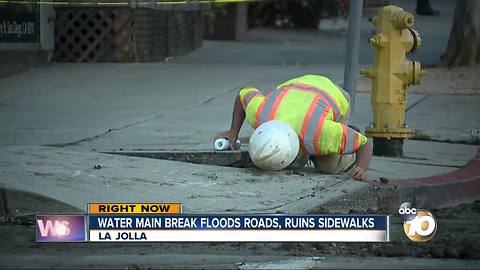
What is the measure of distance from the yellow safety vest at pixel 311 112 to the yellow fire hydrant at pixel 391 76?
149 centimetres

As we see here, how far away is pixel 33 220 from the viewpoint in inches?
286

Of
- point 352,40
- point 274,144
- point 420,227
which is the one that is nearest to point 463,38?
point 352,40

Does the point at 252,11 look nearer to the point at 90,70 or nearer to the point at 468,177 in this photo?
the point at 90,70

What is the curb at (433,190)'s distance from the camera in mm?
8289

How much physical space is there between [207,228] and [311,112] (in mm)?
2113

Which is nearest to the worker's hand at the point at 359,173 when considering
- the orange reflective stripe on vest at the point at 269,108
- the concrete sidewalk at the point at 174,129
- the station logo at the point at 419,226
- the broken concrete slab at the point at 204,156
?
the concrete sidewalk at the point at 174,129

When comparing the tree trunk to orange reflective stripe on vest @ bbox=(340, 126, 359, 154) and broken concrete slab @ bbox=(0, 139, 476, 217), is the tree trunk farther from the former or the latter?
orange reflective stripe on vest @ bbox=(340, 126, 359, 154)

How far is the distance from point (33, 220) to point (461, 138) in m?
5.70

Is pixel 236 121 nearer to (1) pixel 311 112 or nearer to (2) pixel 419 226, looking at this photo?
(1) pixel 311 112

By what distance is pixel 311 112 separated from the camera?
27.0ft

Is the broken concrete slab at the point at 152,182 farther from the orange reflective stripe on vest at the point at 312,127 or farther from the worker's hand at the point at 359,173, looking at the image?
the orange reflective stripe on vest at the point at 312,127

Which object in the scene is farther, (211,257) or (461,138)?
(461,138)

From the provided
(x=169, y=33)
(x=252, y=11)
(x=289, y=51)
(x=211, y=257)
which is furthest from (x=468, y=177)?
(x=252, y=11)

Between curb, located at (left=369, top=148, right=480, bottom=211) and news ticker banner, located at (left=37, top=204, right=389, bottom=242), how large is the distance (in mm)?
1804
